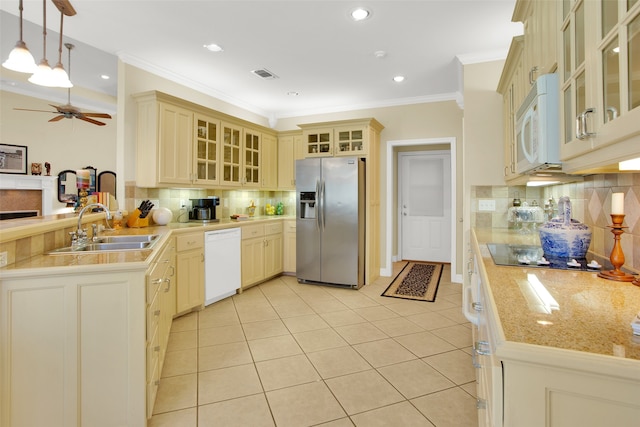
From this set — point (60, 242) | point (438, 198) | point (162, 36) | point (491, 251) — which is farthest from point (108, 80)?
point (438, 198)

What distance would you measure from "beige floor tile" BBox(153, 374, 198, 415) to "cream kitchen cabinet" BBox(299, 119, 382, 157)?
10.5 ft

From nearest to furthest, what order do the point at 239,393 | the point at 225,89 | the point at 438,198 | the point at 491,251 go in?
the point at 491,251, the point at 239,393, the point at 225,89, the point at 438,198

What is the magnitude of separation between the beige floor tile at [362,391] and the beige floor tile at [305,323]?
84 cm

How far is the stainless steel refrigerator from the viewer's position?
4.16 m

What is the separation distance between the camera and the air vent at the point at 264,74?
3.76 meters

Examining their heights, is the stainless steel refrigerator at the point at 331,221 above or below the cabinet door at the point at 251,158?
below

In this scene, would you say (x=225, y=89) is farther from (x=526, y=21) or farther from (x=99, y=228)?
(x=526, y=21)

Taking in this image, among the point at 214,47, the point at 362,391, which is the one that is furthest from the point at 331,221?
the point at 362,391

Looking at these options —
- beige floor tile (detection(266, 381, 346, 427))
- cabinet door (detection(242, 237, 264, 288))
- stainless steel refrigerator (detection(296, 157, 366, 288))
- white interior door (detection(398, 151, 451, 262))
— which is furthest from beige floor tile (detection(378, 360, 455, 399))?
white interior door (detection(398, 151, 451, 262))

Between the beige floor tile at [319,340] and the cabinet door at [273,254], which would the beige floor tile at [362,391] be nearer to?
the beige floor tile at [319,340]

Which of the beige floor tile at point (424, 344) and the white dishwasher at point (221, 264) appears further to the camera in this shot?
the white dishwasher at point (221, 264)

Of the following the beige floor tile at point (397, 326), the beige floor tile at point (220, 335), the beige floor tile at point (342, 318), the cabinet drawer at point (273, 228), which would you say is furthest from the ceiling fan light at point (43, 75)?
the beige floor tile at point (397, 326)

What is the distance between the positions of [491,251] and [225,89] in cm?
387

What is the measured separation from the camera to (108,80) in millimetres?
4164
